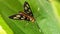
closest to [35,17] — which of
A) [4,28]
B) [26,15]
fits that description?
[26,15]

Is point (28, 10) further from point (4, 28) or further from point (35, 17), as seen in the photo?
point (4, 28)

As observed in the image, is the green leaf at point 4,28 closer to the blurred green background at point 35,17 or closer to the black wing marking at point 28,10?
the blurred green background at point 35,17

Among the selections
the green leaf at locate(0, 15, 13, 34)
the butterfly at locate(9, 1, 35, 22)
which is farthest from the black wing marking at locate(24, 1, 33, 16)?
the green leaf at locate(0, 15, 13, 34)

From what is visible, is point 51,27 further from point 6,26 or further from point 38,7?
point 6,26

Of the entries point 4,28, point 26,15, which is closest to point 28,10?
point 26,15

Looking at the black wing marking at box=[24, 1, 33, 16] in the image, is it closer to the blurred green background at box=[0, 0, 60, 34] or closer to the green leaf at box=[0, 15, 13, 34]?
the blurred green background at box=[0, 0, 60, 34]

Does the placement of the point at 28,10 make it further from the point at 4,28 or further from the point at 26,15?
the point at 4,28

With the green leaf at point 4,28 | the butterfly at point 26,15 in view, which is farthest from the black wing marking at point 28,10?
the green leaf at point 4,28

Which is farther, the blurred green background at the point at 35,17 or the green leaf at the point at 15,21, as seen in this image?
the green leaf at the point at 15,21

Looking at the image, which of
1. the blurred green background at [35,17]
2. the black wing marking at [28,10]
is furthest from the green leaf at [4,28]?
the black wing marking at [28,10]
